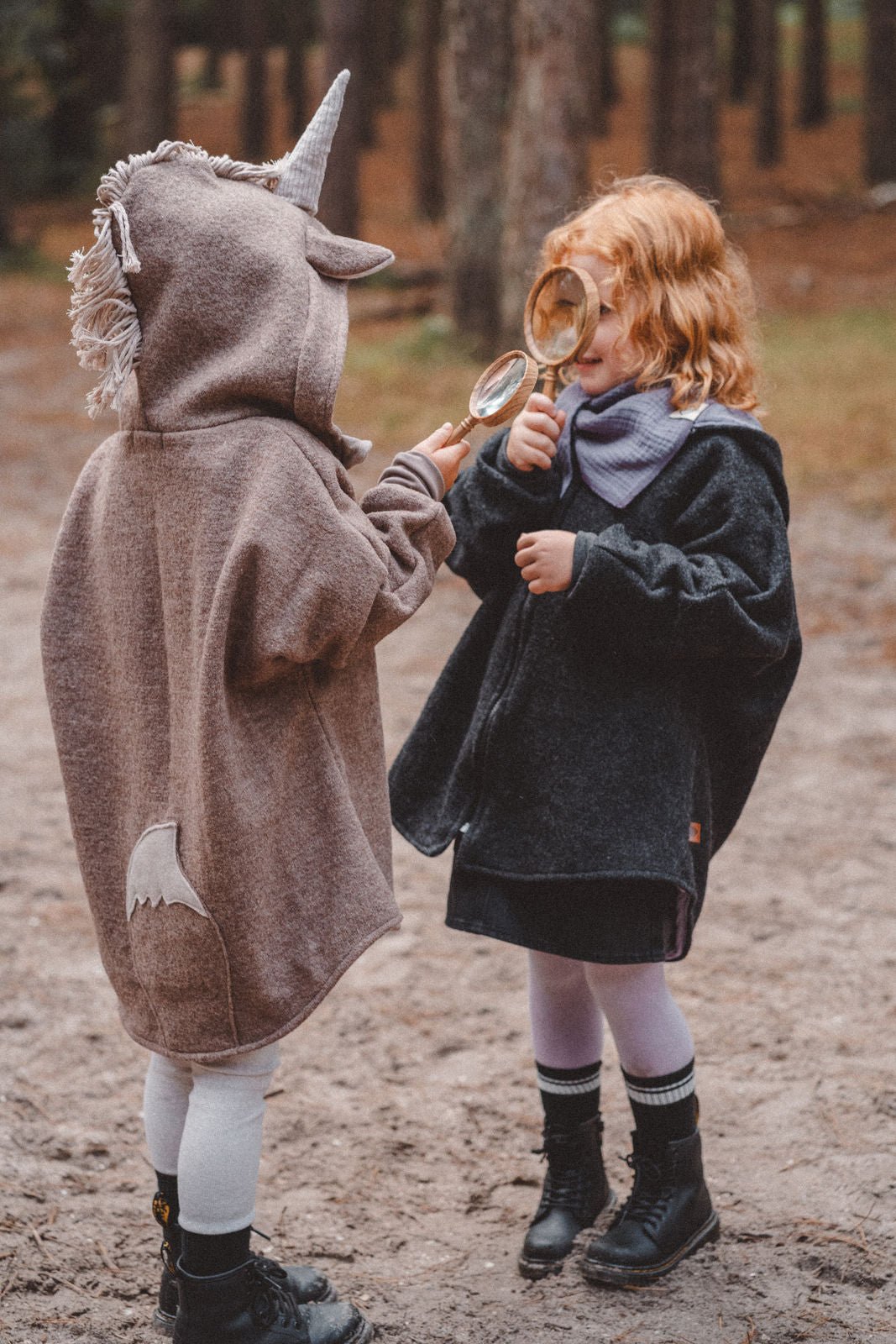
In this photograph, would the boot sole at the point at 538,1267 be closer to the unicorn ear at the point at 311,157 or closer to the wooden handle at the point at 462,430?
the wooden handle at the point at 462,430

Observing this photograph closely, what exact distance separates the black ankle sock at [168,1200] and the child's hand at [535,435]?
128 cm

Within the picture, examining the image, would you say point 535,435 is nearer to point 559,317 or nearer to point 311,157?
point 559,317

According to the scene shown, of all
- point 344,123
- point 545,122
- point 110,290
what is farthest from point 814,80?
point 110,290

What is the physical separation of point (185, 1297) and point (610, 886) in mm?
902

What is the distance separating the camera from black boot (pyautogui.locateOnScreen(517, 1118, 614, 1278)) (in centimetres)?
250

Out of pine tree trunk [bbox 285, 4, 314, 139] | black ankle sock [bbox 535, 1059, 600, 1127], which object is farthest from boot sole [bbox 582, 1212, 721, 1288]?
pine tree trunk [bbox 285, 4, 314, 139]

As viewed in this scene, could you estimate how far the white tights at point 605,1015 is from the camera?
2359mm

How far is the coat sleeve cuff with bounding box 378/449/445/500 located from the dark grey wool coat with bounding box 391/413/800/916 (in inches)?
7.0

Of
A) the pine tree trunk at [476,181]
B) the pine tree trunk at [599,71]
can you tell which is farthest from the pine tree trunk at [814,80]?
the pine tree trunk at [476,181]

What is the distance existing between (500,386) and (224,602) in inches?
26.8

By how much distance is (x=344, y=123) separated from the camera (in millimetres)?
13031

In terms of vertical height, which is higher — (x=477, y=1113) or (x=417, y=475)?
(x=417, y=475)

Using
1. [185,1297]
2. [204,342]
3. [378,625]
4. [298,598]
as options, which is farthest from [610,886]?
[204,342]

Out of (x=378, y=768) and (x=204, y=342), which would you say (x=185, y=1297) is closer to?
(x=378, y=768)
